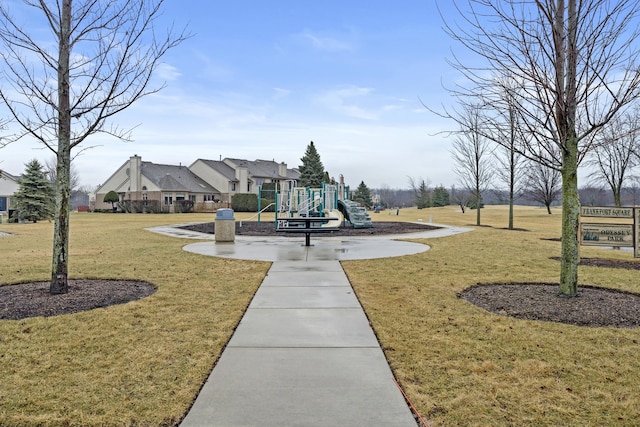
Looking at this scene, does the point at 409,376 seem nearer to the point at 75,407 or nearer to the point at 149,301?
the point at 75,407

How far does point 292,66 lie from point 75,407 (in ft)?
50.9

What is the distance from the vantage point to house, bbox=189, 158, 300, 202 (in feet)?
185

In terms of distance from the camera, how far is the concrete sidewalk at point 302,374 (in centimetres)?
282

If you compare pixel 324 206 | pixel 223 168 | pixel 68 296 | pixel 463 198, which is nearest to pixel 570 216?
pixel 68 296

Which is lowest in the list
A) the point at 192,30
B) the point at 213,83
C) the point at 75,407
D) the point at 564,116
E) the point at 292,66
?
the point at 75,407

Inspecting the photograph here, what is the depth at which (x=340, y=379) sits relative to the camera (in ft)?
11.1

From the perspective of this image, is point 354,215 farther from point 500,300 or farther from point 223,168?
point 223,168

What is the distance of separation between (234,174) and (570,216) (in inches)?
2156

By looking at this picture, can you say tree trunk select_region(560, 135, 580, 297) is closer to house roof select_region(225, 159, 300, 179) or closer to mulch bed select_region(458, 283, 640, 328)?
mulch bed select_region(458, 283, 640, 328)

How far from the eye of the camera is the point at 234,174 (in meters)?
58.1

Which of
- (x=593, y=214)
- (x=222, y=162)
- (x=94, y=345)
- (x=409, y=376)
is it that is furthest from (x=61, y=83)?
(x=222, y=162)

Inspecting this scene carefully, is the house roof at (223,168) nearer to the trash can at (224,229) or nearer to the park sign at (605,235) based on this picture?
the trash can at (224,229)

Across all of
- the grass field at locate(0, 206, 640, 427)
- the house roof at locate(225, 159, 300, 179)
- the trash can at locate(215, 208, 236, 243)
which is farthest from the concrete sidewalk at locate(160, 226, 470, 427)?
the house roof at locate(225, 159, 300, 179)

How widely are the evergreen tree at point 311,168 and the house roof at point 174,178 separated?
12254 mm
